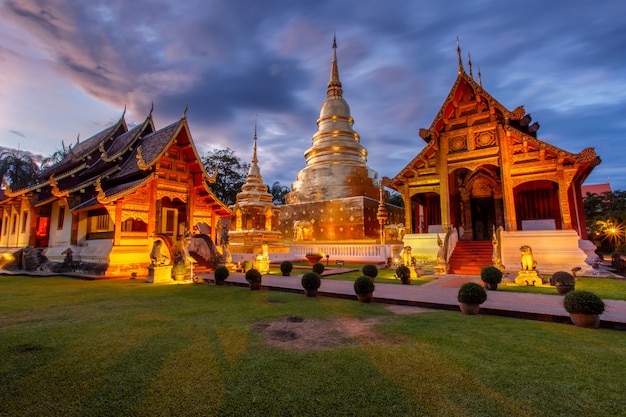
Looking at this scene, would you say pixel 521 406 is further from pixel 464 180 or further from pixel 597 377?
pixel 464 180

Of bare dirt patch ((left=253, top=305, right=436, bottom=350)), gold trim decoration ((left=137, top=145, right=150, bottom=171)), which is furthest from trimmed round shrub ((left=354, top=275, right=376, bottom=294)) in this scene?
gold trim decoration ((left=137, top=145, right=150, bottom=171))

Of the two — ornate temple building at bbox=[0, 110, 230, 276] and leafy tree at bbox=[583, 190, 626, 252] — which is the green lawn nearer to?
ornate temple building at bbox=[0, 110, 230, 276]

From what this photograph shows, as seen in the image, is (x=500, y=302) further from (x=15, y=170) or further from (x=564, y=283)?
(x=15, y=170)

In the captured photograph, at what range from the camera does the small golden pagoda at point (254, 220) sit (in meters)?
22.0

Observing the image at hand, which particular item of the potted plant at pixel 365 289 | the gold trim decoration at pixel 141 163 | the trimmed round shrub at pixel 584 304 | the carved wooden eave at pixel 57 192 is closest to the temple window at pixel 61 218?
the carved wooden eave at pixel 57 192

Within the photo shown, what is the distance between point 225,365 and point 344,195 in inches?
890

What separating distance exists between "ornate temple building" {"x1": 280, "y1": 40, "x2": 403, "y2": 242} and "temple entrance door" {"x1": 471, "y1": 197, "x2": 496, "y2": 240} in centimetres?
763

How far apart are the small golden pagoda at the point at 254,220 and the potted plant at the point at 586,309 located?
17.8 metres

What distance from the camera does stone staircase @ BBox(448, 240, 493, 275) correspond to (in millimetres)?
13312

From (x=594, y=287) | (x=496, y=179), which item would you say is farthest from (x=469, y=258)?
(x=496, y=179)

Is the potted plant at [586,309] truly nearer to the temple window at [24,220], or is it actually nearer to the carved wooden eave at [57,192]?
the carved wooden eave at [57,192]

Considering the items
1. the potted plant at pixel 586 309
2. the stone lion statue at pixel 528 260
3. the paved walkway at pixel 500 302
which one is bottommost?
the paved walkway at pixel 500 302

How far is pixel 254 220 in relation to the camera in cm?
2345

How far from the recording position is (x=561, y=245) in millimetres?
12523
